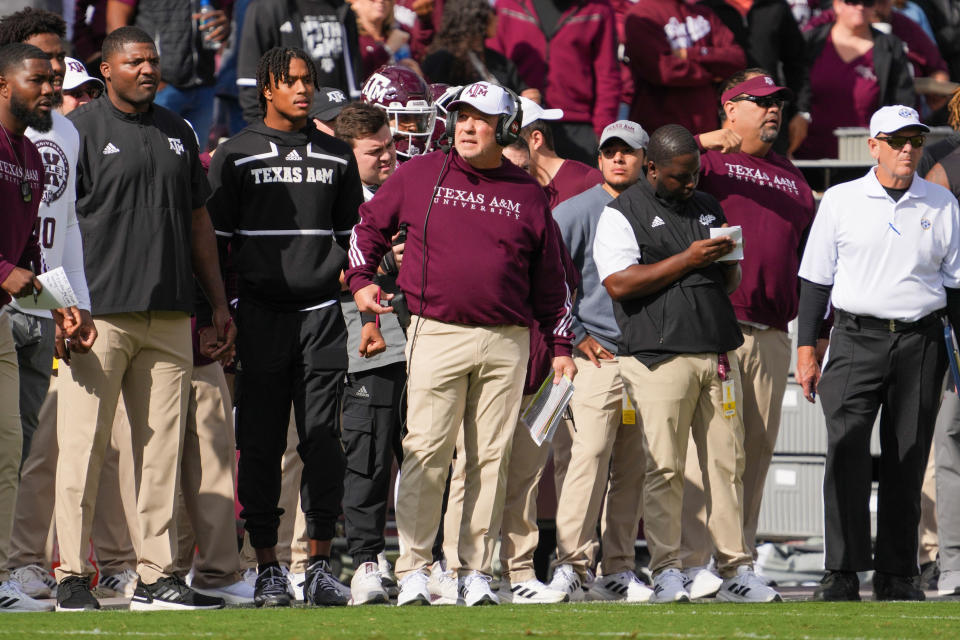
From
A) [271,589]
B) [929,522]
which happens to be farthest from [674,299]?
[929,522]

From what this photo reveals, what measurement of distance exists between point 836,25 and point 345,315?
221 inches

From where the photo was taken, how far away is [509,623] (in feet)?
19.4

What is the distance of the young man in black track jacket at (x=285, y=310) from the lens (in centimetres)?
710

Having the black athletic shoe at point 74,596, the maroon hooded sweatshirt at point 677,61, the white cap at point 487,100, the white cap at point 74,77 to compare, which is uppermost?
the maroon hooded sweatshirt at point 677,61

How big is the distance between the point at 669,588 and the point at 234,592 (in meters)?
1.99

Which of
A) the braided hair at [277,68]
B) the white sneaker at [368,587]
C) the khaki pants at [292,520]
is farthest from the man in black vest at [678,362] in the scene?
the khaki pants at [292,520]

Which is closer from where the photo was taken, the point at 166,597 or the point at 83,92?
the point at 166,597

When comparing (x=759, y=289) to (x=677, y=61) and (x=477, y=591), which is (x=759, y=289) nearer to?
(x=477, y=591)

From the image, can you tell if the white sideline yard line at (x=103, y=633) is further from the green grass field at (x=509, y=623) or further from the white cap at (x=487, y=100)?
the white cap at (x=487, y=100)

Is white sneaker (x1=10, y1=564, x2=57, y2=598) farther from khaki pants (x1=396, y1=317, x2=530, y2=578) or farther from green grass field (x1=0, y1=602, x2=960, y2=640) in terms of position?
khaki pants (x1=396, y1=317, x2=530, y2=578)

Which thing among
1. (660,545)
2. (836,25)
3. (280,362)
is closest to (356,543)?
(280,362)

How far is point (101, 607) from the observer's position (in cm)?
691

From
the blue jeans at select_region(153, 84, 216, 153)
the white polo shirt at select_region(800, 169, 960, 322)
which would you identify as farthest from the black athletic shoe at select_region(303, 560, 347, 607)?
the blue jeans at select_region(153, 84, 216, 153)

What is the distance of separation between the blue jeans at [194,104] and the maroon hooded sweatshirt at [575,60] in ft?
6.84
